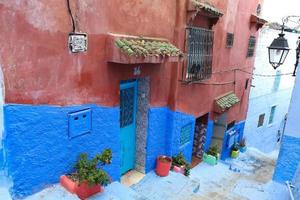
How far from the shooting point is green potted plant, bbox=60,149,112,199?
5.02m

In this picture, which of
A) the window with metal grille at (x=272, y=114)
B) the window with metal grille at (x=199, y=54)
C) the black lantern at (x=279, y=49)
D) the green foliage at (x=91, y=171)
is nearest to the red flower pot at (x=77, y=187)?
the green foliage at (x=91, y=171)

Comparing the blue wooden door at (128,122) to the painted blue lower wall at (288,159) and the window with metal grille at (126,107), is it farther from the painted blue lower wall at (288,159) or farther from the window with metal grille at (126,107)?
the painted blue lower wall at (288,159)

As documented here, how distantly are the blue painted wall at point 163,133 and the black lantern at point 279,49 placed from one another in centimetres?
293

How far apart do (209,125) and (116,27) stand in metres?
6.51

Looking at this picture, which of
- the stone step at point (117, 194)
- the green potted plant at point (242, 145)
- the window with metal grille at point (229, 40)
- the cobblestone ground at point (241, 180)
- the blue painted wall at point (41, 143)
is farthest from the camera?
the green potted plant at point (242, 145)

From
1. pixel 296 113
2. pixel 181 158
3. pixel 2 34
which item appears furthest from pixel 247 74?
pixel 2 34

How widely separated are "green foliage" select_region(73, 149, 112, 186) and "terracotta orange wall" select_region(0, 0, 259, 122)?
3.57ft

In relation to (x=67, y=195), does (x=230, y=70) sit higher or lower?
higher

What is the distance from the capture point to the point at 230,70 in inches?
444

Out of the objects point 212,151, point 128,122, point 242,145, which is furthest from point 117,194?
point 242,145

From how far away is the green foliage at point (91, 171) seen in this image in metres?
5.03

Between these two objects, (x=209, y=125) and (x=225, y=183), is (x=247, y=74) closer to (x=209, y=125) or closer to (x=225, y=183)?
(x=209, y=125)

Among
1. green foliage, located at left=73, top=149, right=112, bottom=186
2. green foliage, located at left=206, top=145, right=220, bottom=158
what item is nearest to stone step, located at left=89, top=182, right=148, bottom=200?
green foliage, located at left=73, top=149, right=112, bottom=186

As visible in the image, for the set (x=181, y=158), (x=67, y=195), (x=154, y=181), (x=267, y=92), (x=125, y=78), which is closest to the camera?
(x=67, y=195)
